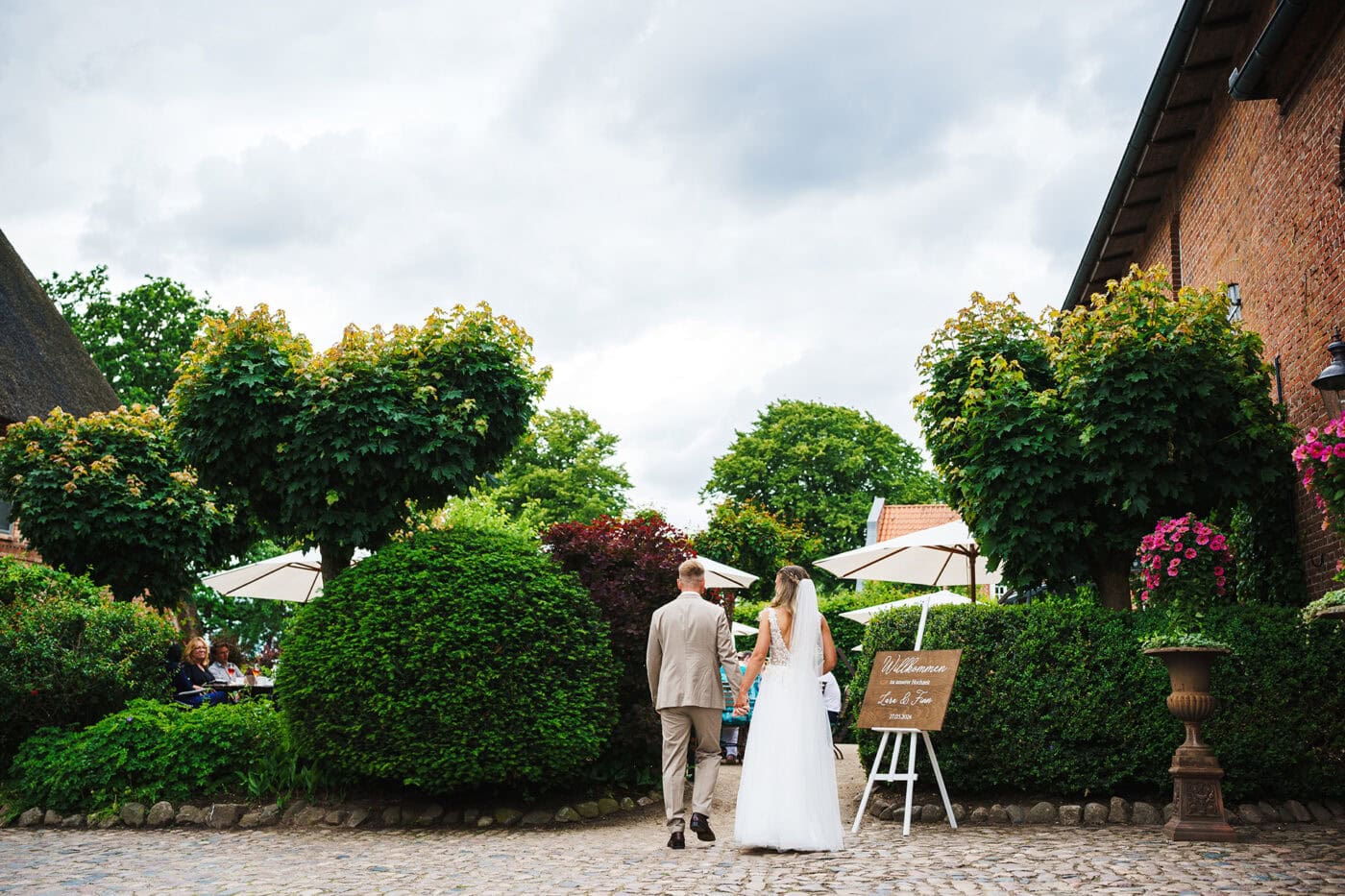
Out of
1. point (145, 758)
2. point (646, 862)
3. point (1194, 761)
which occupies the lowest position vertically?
point (646, 862)

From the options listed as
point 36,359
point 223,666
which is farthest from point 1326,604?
point 36,359

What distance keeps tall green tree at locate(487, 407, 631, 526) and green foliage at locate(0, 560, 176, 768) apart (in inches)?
1309

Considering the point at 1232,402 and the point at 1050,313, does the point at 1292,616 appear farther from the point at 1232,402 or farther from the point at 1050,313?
the point at 1050,313

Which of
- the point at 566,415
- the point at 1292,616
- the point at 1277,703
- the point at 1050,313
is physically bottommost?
the point at 1277,703

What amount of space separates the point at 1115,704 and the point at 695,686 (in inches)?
129

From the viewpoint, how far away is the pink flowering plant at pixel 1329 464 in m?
6.92

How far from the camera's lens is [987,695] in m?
8.96

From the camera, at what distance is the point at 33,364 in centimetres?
2178

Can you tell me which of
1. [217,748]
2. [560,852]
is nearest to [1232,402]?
[560,852]

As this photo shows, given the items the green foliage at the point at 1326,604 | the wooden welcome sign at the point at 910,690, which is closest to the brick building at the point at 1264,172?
the green foliage at the point at 1326,604

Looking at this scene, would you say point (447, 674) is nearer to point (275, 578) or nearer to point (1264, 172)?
point (275, 578)

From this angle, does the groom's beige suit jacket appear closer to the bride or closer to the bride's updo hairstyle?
the bride

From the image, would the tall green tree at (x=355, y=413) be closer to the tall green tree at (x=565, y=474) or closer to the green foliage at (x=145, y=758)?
the green foliage at (x=145, y=758)

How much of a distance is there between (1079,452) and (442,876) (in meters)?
6.43
